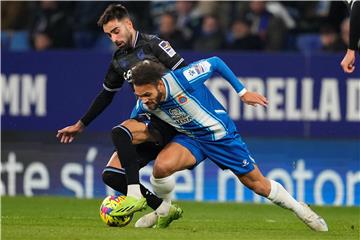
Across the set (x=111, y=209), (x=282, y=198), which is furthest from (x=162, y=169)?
(x=282, y=198)

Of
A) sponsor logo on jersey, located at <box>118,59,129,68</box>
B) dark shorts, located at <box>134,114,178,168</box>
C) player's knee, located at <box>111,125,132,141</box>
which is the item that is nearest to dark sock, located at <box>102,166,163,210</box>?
dark shorts, located at <box>134,114,178,168</box>

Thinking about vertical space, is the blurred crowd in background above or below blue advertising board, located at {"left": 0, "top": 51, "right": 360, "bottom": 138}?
above

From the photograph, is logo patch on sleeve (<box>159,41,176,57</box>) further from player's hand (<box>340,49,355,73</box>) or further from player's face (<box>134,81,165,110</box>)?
player's hand (<box>340,49,355,73</box>)

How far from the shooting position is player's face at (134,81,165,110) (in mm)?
8883

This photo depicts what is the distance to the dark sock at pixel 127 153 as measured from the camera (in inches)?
359

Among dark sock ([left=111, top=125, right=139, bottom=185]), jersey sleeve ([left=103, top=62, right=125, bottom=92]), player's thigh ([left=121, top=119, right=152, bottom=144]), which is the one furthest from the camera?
jersey sleeve ([left=103, top=62, right=125, bottom=92])

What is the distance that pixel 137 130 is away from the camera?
9.41 meters

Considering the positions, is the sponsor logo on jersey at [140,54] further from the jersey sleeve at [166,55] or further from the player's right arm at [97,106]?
the player's right arm at [97,106]

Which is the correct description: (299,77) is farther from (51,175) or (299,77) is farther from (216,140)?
(216,140)

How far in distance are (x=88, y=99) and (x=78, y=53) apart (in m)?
0.74

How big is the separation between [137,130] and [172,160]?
0.45 metres

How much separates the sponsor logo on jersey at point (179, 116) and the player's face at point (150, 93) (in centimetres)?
24

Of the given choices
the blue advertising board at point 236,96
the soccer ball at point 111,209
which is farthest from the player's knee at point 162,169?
the blue advertising board at point 236,96

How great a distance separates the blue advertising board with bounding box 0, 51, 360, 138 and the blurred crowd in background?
0.67 m
